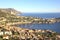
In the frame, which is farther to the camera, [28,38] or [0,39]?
Answer: [28,38]

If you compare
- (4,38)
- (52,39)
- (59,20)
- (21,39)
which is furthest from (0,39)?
(59,20)

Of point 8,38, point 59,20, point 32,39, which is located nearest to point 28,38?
point 32,39

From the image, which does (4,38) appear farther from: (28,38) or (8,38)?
(28,38)

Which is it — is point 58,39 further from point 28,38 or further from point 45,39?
point 28,38

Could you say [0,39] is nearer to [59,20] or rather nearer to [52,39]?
[52,39]

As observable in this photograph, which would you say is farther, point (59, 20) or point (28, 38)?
point (59, 20)

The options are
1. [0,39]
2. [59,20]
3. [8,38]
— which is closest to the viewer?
[0,39]

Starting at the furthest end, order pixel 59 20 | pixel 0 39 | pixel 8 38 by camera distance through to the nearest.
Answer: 1. pixel 59 20
2. pixel 8 38
3. pixel 0 39

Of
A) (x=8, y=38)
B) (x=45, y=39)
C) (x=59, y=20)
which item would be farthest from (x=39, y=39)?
(x=59, y=20)
